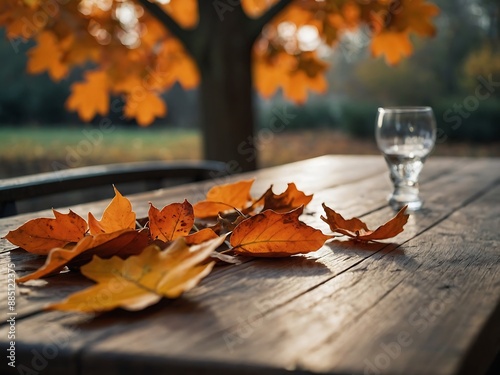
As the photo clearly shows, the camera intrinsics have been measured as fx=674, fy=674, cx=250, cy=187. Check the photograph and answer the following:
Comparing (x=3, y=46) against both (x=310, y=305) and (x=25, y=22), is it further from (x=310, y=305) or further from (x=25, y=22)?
(x=310, y=305)

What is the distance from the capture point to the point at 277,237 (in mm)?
736

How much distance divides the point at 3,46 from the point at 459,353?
6288 mm

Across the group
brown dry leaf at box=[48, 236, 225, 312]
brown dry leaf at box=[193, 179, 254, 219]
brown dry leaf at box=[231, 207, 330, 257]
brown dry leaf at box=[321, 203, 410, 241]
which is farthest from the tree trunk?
brown dry leaf at box=[48, 236, 225, 312]

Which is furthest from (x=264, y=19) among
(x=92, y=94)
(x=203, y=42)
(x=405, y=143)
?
(x=405, y=143)

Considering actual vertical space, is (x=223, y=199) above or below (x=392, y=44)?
below

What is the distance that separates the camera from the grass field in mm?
6109

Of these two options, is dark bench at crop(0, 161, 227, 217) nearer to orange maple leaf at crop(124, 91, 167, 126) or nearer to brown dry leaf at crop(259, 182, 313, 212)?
brown dry leaf at crop(259, 182, 313, 212)

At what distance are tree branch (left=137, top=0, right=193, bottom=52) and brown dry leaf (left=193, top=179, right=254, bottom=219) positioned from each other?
152cm

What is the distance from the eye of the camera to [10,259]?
30.7 inches

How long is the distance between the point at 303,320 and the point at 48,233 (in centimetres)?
35

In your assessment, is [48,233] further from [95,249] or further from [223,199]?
[223,199]

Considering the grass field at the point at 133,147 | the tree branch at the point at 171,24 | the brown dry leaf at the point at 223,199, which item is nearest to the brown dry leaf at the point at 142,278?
the brown dry leaf at the point at 223,199

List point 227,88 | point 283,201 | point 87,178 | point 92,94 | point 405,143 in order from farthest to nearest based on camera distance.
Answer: point 92,94 → point 227,88 → point 87,178 → point 405,143 → point 283,201

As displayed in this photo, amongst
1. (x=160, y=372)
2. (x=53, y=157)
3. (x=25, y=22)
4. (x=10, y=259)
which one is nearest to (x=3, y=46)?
(x=53, y=157)
